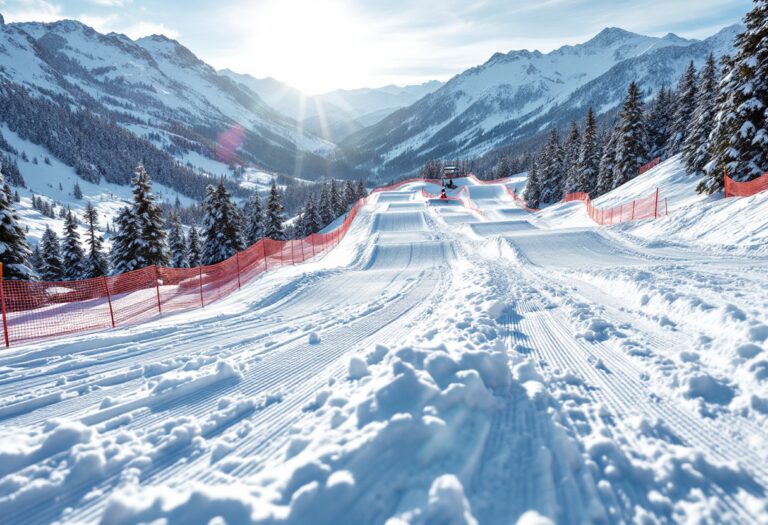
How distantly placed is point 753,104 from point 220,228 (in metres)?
33.3

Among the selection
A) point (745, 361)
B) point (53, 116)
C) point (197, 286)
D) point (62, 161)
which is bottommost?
point (197, 286)

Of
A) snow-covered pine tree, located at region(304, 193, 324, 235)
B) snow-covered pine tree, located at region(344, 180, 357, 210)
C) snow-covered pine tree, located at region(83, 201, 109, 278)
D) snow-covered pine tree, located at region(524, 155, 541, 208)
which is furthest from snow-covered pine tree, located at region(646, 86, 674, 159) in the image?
snow-covered pine tree, located at region(83, 201, 109, 278)

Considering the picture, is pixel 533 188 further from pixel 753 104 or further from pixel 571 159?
pixel 753 104

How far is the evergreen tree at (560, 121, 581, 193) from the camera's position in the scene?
147 ft

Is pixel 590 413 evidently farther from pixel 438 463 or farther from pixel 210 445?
Answer: pixel 210 445

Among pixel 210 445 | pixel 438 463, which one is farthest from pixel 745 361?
pixel 210 445

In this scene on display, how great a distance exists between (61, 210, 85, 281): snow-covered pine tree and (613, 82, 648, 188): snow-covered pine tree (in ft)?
159

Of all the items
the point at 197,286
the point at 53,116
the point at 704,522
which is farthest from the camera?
the point at 53,116

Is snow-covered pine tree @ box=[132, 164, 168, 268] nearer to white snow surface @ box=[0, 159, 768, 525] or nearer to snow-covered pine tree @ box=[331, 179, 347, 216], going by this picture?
white snow surface @ box=[0, 159, 768, 525]

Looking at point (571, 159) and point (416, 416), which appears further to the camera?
point (571, 159)

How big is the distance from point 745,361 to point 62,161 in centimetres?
22387

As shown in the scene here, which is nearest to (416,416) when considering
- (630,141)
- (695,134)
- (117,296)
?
(117,296)

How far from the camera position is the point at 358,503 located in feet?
8.28

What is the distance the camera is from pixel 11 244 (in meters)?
19.7
